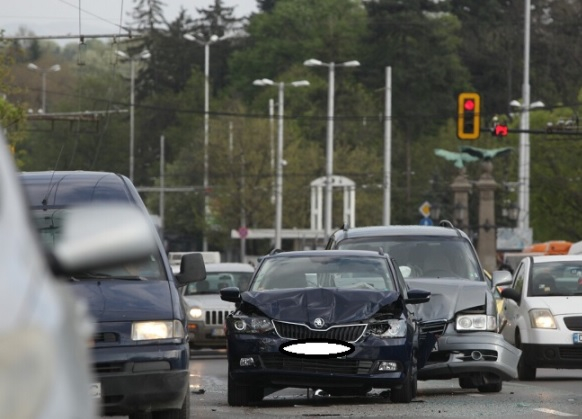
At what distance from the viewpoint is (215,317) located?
104 feet

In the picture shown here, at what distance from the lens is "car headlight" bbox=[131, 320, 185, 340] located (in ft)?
37.8

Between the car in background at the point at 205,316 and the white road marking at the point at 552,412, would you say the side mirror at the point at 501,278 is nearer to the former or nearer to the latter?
the white road marking at the point at 552,412

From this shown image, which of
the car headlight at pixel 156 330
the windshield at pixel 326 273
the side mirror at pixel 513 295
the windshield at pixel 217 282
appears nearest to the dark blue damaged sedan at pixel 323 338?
the windshield at pixel 326 273

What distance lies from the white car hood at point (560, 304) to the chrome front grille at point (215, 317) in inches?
389

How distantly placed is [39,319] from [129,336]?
7.91m

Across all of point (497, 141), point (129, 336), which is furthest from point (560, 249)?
Result: point (129, 336)

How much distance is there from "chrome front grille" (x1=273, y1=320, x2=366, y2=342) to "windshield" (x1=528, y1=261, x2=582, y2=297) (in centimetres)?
747

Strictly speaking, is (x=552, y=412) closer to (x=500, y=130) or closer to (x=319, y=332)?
(x=319, y=332)

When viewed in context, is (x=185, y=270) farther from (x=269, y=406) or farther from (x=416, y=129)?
(x=416, y=129)

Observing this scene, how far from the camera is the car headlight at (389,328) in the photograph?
15742mm

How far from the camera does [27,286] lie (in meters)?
3.65

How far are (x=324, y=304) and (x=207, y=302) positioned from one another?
54.0 feet

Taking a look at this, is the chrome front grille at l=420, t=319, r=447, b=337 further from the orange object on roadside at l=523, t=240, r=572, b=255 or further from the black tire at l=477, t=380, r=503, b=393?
the orange object on roadside at l=523, t=240, r=572, b=255

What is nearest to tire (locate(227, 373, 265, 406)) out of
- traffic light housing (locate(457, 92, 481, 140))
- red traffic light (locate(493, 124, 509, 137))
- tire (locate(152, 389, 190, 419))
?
tire (locate(152, 389, 190, 419))
